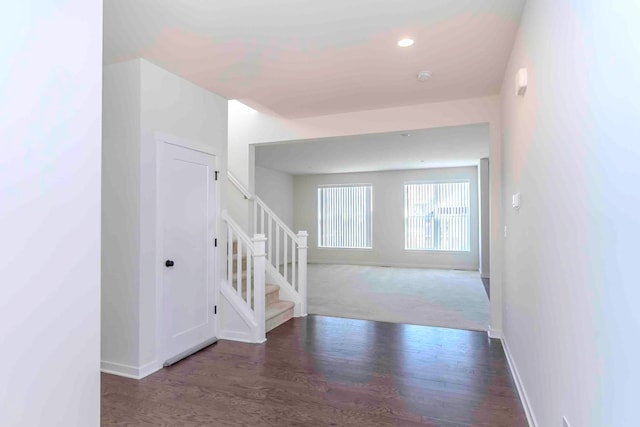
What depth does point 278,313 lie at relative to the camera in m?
4.28

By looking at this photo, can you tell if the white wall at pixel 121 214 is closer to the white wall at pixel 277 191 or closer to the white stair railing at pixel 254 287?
the white stair railing at pixel 254 287

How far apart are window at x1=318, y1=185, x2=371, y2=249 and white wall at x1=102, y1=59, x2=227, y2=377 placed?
23.7ft

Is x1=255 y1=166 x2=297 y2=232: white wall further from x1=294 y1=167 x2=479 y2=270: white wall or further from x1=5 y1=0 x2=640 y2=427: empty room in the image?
x1=5 y1=0 x2=640 y2=427: empty room

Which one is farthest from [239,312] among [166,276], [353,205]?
[353,205]

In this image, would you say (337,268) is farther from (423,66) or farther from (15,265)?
(15,265)

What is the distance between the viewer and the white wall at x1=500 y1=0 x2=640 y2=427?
968 mm

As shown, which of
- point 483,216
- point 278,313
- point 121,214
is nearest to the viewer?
point 121,214

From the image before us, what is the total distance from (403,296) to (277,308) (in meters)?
2.39

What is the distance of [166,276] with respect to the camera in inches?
125

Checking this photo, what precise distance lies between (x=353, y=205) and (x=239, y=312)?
21.7 ft

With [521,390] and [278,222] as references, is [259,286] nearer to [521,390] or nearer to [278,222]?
[278,222]

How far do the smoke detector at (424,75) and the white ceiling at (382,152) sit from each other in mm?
1380

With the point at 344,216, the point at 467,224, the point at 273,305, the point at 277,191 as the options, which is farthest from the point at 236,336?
the point at 467,224

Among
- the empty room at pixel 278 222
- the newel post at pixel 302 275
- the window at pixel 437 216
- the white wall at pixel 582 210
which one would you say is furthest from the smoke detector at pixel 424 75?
the window at pixel 437 216
